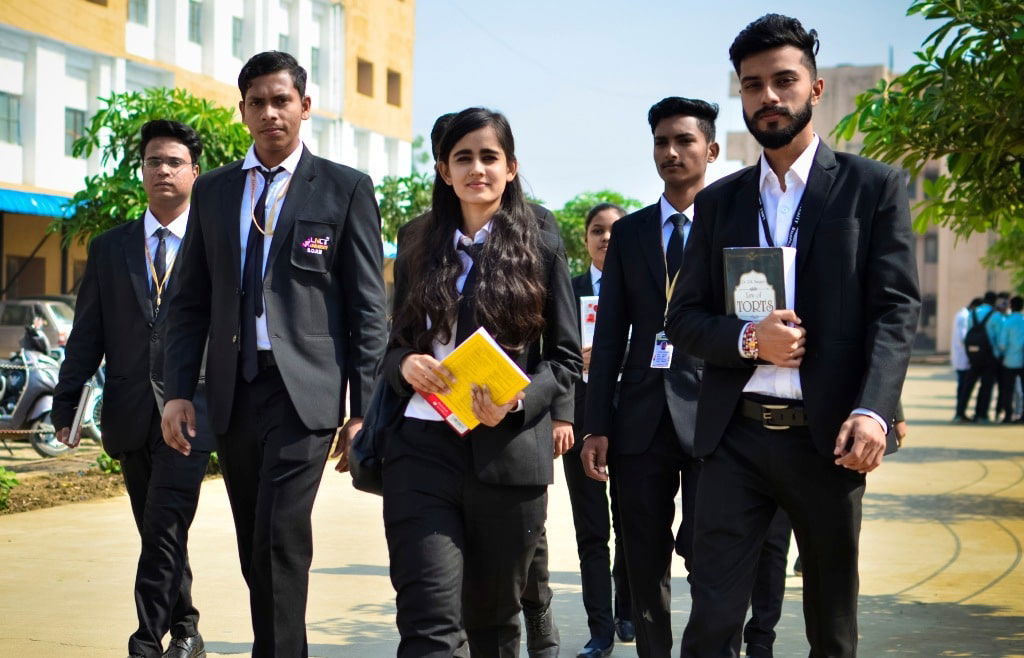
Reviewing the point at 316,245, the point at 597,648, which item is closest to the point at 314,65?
the point at 597,648

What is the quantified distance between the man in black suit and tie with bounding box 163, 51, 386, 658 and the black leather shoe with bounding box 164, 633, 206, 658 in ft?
4.03

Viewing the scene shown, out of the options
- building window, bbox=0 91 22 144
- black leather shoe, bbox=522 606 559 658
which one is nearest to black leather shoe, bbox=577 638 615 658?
black leather shoe, bbox=522 606 559 658

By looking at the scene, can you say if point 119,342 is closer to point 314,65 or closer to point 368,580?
point 368,580

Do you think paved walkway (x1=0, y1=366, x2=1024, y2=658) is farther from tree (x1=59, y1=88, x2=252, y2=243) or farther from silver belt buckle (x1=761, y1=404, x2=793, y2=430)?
tree (x1=59, y1=88, x2=252, y2=243)

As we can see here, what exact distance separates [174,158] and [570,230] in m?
37.9

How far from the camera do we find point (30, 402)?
→ 15039mm

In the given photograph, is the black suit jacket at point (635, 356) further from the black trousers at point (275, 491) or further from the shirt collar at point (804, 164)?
the shirt collar at point (804, 164)

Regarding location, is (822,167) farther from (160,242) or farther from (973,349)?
(973,349)

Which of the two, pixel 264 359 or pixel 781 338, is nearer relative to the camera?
pixel 781 338

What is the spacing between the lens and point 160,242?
21.4 ft

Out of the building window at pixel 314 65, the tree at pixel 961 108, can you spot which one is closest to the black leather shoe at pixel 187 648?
the tree at pixel 961 108

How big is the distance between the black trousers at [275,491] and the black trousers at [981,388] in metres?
20.6

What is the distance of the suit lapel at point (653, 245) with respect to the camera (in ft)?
19.0

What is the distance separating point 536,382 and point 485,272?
0.39 metres
